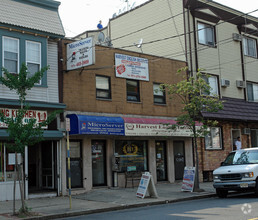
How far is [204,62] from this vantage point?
2220 cm

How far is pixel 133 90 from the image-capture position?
19.0 metres

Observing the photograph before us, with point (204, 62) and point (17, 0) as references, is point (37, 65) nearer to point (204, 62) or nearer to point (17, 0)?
point (17, 0)

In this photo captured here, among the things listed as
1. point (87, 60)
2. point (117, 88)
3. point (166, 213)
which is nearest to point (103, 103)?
point (117, 88)

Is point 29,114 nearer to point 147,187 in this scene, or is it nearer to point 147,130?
point 147,187

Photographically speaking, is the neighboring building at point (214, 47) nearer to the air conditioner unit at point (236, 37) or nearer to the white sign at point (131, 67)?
the air conditioner unit at point (236, 37)

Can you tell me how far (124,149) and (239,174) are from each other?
20.6ft

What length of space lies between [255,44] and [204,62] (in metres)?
6.05

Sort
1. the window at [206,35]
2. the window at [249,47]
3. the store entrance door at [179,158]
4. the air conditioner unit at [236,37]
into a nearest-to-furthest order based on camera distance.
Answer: the store entrance door at [179,158] < the window at [206,35] < the air conditioner unit at [236,37] < the window at [249,47]

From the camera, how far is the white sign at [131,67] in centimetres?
1833

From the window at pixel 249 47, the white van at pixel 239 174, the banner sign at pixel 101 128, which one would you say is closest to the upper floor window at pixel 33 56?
the banner sign at pixel 101 128

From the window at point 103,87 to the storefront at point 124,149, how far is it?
4.50 ft

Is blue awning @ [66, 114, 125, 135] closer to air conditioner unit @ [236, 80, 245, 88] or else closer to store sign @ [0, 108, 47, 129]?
store sign @ [0, 108, 47, 129]

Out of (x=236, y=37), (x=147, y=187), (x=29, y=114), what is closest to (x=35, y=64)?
(x=29, y=114)

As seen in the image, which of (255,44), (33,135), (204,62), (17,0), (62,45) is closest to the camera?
(33,135)
